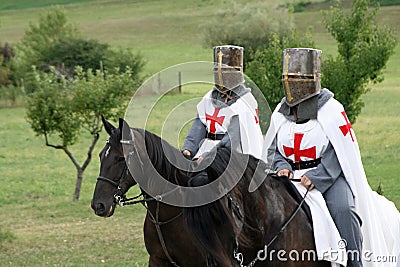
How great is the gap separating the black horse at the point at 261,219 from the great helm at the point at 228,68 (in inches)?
67.9

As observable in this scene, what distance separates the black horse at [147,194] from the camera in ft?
25.5

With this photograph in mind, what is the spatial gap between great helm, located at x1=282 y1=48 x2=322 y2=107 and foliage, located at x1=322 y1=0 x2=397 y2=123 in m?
10.7

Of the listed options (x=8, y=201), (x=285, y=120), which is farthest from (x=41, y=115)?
Answer: (x=285, y=120)

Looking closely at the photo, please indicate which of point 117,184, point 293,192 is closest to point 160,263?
point 117,184

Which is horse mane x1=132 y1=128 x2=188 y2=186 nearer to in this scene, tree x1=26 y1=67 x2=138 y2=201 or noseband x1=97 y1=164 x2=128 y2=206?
noseband x1=97 y1=164 x2=128 y2=206

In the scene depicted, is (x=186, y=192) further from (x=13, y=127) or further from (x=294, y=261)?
(x=13, y=127)

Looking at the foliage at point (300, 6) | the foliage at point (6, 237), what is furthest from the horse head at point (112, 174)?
the foliage at point (300, 6)

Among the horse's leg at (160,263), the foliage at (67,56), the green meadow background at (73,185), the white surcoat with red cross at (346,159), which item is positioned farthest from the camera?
the foliage at (67,56)

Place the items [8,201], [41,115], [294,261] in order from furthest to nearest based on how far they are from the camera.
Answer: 1. [8,201]
2. [41,115]
3. [294,261]

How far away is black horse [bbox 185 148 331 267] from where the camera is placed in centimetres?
641

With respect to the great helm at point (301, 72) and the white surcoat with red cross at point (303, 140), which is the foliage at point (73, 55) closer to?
the white surcoat with red cross at point (303, 140)

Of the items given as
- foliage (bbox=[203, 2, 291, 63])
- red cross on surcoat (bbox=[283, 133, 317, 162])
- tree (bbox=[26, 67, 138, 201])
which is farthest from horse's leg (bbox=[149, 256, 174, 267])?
foliage (bbox=[203, 2, 291, 63])

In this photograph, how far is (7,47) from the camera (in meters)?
50.2

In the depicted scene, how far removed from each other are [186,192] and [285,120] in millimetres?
A: 1088
